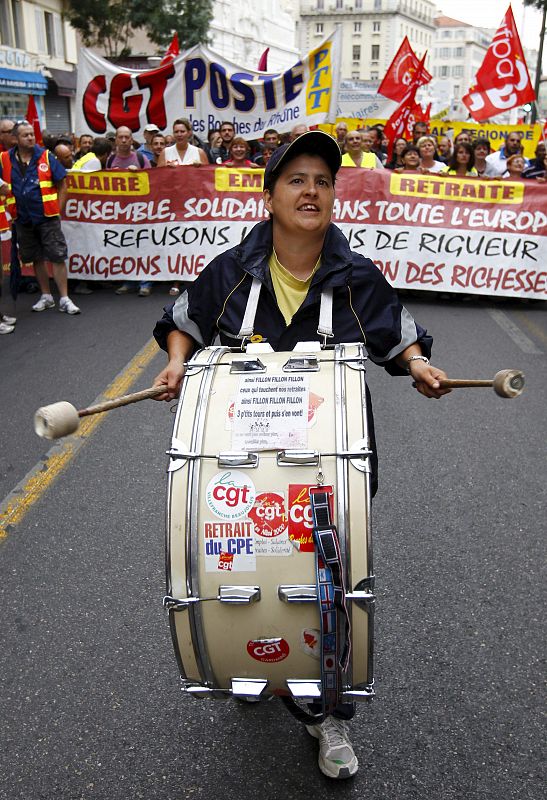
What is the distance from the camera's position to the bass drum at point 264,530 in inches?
73.2

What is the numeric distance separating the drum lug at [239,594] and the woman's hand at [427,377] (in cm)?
82

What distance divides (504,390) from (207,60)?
9.54 m

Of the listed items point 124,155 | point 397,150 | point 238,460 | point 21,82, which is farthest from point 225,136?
point 21,82

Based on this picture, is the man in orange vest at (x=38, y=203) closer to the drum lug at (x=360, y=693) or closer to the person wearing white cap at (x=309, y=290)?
the person wearing white cap at (x=309, y=290)

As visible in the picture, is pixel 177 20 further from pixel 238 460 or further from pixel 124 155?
pixel 238 460

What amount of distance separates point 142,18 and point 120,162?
2533 centimetres

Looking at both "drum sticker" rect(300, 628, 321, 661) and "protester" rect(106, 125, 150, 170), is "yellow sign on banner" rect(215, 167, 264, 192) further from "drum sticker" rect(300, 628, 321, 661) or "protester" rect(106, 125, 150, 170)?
"drum sticker" rect(300, 628, 321, 661)

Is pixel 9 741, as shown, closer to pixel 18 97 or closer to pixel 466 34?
pixel 18 97

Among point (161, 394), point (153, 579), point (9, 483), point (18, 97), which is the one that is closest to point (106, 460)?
point (9, 483)

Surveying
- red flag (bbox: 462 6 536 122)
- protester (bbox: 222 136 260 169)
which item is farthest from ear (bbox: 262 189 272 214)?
red flag (bbox: 462 6 536 122)

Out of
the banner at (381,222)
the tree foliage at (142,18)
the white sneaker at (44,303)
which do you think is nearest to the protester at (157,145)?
the banner at (381,222)

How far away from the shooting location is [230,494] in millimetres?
1883

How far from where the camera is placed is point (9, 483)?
13.9ft

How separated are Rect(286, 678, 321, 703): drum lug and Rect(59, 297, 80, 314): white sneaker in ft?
21.8
